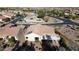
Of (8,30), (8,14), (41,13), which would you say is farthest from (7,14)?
(41,13)

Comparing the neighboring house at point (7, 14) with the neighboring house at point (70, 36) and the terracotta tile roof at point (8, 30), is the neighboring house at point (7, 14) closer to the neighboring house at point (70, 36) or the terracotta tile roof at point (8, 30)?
the terracotta tile roof at point (8, 30)

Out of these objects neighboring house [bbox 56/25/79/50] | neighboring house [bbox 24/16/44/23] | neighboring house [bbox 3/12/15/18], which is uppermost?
neighboring house [bbox 3/12/15/18]

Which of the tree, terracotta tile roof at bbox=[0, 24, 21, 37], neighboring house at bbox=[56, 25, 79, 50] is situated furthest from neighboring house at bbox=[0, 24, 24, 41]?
neighboring house at bbox=[56, 25, 79, 50]

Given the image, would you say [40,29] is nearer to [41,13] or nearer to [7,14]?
[41,13]

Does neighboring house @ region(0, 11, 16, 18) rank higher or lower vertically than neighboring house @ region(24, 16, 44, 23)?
higher

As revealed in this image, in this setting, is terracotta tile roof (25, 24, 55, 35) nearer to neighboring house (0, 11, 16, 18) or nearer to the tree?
the tree
